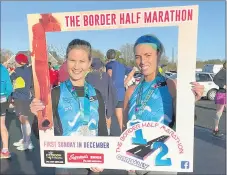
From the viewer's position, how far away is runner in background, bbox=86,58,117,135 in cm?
175

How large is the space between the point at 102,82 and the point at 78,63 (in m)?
0.22

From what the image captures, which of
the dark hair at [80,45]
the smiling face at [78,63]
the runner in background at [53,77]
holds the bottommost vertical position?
the runner in background at [53,77]

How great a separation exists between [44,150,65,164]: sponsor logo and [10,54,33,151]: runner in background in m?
1.72

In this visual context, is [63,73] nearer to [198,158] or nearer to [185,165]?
[185,165]

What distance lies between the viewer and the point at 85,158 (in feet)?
6.00

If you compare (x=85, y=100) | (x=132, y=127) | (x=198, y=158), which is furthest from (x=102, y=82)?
(x=198, y=158)

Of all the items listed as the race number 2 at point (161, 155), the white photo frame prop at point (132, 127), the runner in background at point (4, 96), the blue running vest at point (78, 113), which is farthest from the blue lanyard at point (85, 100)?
the runner in background at point (4, 96)

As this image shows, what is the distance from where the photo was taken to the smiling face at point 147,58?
5.50 ft

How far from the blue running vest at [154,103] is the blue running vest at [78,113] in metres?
0.29

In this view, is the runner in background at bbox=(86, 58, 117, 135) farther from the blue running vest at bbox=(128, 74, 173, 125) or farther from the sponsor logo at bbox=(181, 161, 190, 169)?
the sponsor logo at bbox=(181, 161, 190, 169)

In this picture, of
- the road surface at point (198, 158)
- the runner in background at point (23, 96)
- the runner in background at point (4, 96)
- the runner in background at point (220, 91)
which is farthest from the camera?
the runner in background at point (220, 91)

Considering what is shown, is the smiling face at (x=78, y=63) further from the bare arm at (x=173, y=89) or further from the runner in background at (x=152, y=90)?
the bare arm at (x=173, y=89)

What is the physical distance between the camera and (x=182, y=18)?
158 cm

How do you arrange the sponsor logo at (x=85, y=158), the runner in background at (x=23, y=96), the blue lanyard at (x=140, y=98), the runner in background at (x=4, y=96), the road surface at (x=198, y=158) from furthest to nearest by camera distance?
the runner in background at (x=23, y=96) → the road surface at (x=198, y=158) → the runner in background at (x=4, y=96) → the sponsor logo at (x=85, y=158) → the blue lanyard at (x=140, y=98)
